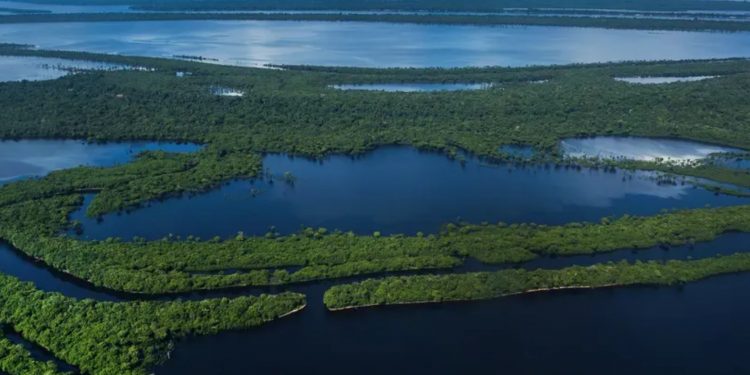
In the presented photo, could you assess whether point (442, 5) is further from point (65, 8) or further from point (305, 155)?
point (305, 155)

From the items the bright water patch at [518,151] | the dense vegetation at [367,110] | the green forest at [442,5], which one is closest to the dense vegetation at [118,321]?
the dense vegetation at [367,110]

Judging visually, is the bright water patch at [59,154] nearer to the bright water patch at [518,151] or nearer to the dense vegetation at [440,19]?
the bright water patch at [518,151]

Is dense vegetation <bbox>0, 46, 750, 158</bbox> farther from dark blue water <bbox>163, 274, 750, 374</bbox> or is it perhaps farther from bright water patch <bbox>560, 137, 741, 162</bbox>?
dark blue water <bbox>163, 274, 750, 374</bbox>

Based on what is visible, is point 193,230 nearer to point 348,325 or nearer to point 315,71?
point 348,325

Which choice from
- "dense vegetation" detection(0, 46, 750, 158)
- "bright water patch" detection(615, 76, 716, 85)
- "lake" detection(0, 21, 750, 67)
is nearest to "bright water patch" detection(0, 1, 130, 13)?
"lake" detection(0, 21, 750, 67)

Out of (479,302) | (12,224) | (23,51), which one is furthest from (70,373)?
(23,51)

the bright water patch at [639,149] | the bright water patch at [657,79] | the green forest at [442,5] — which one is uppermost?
the green forest at [442,5]
